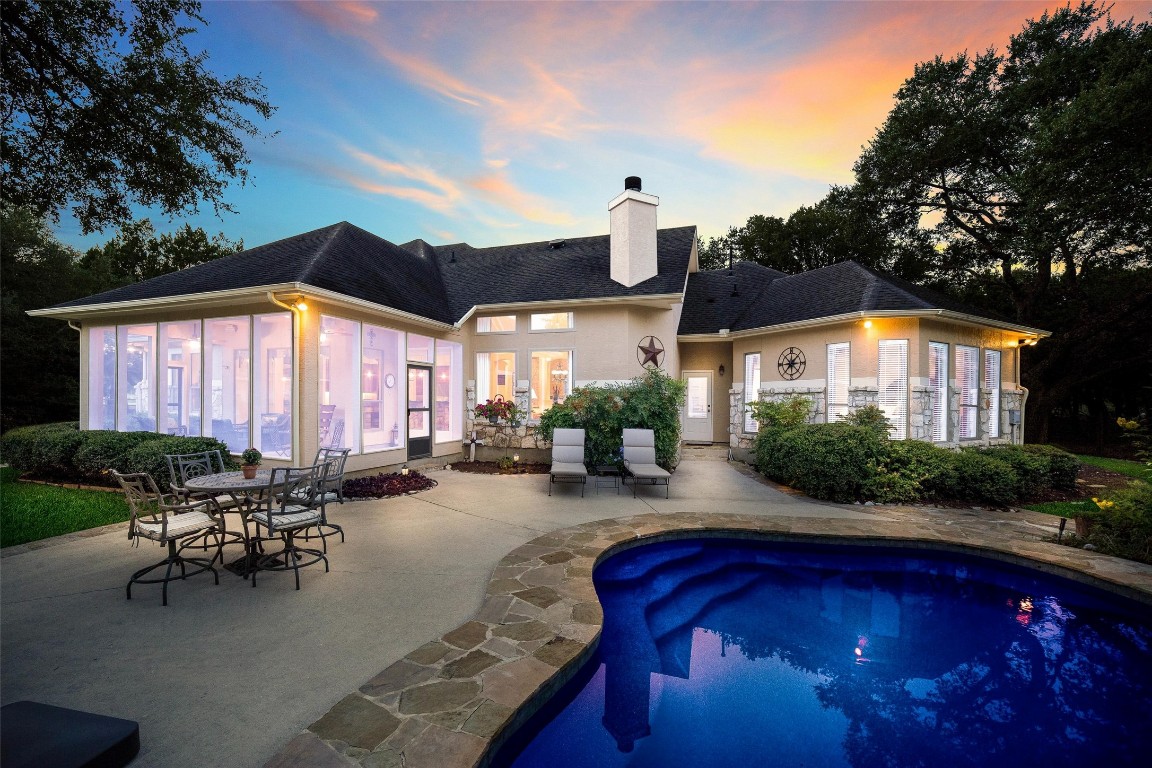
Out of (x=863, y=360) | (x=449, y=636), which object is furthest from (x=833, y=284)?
(x=449, y=636)

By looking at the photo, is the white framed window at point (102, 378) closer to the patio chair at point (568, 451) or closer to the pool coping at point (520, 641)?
the patio chair at point (568, 451)

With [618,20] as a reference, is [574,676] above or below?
below

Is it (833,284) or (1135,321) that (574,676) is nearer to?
(833,284)

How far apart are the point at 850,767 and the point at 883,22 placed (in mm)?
10956

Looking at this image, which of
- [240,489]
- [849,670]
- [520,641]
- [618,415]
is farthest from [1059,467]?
[240,489]

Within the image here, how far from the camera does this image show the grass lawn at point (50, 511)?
562 cm

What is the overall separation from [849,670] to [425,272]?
12.1m

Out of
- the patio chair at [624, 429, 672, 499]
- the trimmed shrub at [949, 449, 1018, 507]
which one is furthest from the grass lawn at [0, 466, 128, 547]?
the trimmed shrub at [949, 449, 1018, 507]

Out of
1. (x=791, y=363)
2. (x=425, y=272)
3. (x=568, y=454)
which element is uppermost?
(x=425, y=272)

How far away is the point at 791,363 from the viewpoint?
38.1 ft

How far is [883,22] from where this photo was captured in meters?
8.16

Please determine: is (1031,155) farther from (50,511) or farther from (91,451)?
(91,451)

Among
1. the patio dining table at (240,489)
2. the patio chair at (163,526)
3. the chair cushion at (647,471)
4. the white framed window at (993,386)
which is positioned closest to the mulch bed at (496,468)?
the chair cushion at (647,471)

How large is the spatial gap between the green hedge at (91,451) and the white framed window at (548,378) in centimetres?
619
